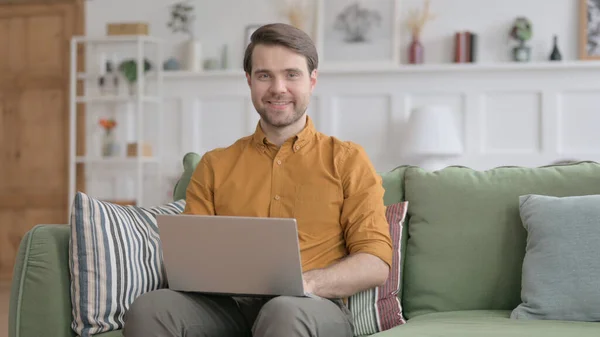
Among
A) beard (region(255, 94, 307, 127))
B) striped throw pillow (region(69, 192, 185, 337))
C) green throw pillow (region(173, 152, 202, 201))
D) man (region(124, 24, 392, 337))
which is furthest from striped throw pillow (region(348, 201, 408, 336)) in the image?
green throw pillow (region(173, 152, 202, 201))

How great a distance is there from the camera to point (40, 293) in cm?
236

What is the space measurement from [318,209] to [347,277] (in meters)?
0.25

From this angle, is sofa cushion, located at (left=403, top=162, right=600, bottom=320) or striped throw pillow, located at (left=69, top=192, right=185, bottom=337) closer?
striped throw pillow, located at (left=69, top=192, right=185, bottom=337)

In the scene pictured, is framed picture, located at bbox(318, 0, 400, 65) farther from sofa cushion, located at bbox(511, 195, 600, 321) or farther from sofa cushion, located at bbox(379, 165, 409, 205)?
sofa cushion, located at bbox(511, 195, 600, 321)

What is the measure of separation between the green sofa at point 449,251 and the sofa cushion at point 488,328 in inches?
0.7

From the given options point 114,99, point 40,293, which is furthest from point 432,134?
point 40,293

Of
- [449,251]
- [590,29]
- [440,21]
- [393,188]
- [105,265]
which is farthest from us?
[440,21]

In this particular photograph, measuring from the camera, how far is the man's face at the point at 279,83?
2477 mm

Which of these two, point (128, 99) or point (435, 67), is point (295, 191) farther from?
point (128, 99)

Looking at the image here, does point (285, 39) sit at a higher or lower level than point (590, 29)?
lower

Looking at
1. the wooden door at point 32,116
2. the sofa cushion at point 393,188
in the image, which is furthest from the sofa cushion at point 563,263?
the wooden door at point 32,116

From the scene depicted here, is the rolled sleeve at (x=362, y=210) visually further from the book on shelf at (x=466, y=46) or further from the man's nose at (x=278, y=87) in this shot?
the book on shelf at (x=466, y=46)

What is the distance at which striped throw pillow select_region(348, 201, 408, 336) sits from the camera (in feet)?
8.01

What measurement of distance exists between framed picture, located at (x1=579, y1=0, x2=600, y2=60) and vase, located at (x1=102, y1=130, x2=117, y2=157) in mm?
3315
